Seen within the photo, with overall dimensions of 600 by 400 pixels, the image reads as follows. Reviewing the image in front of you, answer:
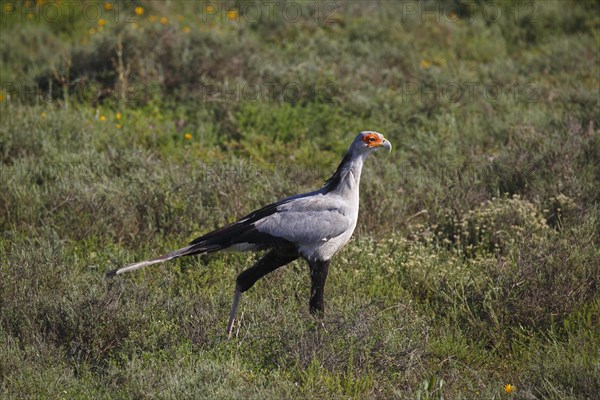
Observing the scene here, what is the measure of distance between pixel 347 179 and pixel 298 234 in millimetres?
503

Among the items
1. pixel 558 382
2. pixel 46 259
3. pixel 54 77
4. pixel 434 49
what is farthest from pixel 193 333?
pixel 434 49

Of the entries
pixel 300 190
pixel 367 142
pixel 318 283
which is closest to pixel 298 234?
pixel 318 283

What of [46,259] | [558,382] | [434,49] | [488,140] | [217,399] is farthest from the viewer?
[434,49]

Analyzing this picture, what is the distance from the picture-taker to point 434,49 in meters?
10.4

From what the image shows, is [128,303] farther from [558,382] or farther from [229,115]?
[229,115]

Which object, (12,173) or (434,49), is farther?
(434,49)

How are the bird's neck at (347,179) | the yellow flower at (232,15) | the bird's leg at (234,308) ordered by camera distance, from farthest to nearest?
the yellow flower at (232,15), the bird's neck at (347,179), the bird's leg at (234,308)

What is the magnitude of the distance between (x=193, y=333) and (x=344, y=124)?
13.2 ft

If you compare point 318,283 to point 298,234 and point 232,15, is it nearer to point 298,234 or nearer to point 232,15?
point 298,234

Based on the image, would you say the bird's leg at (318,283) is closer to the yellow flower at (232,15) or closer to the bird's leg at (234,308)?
the bird's leg at (234,308)

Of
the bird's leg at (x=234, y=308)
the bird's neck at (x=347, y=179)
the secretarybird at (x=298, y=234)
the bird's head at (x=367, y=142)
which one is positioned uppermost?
the bird's head at (x=367, y=142)

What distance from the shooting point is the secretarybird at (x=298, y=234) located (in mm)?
5176

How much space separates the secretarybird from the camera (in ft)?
17.0

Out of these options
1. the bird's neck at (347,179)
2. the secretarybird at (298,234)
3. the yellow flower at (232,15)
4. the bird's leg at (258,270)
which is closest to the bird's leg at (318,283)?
the secretarybird at (298,234)
